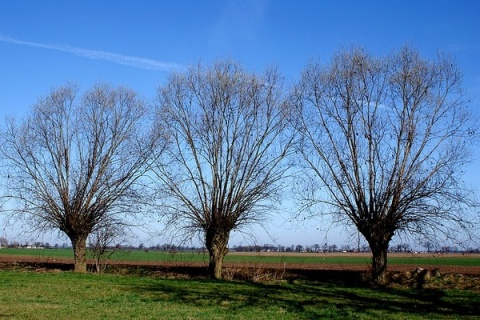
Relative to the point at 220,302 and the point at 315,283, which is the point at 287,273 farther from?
the point at 220,302

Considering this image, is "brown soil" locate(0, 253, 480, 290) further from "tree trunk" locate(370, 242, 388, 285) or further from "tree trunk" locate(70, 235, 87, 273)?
"tree trunk" locate(70, 235, 87, 273)

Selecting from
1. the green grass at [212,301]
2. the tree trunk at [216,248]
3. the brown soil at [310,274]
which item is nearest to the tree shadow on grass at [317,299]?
the green grass at [212,301]

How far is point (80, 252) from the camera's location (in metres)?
31.2

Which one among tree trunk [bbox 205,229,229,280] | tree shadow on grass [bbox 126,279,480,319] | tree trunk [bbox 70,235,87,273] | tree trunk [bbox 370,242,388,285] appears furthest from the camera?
tree trunk [bbox 70,235,87,273]

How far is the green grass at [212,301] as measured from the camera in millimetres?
14945

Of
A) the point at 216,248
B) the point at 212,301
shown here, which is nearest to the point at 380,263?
the point at 216,248

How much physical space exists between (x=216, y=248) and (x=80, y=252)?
28.9 ft

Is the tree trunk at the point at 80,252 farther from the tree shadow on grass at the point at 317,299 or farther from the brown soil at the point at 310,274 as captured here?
the tree shadow on grass at the point at 317,299

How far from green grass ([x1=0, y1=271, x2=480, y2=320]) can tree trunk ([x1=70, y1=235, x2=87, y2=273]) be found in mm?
5649

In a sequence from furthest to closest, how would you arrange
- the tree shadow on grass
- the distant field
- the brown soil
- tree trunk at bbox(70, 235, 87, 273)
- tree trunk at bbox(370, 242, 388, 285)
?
the distant field → tree trunk at bbox(70, 235, 87, 273) → tree trunk at bbox(370, 242, 388, 285) → the brown soil → the tree shadow on grass

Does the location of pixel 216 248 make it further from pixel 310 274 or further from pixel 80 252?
pixel 80 252

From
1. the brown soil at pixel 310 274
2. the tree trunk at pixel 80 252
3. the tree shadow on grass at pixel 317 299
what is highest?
the tree trunk at pixel 80 252

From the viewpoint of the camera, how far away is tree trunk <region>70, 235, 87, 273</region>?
3088 cm

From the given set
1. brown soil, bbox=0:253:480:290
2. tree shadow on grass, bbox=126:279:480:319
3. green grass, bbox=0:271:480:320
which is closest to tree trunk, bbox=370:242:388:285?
brown soil, bbox=0:253:480:290
